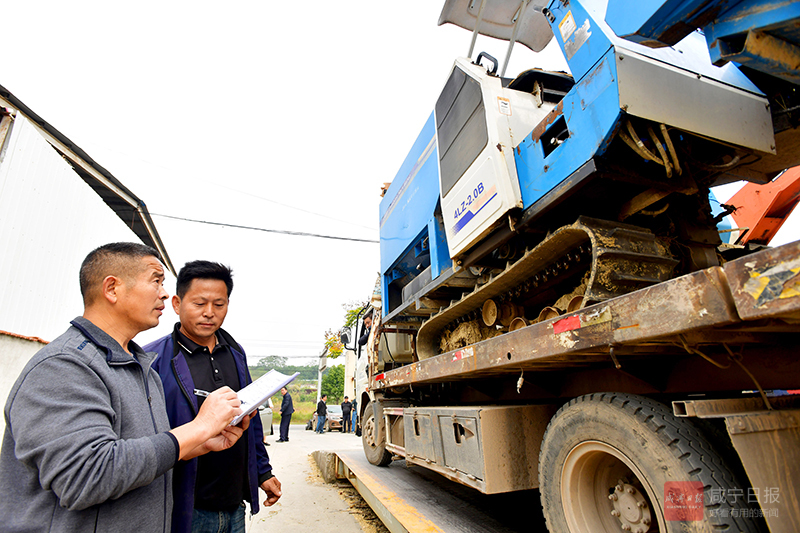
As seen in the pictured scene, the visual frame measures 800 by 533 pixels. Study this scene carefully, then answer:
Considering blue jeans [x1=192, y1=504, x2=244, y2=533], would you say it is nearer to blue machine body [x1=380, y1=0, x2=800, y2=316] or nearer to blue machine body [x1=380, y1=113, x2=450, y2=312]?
blue machine body [x1=380, y1=0, x2=800, y2=316]

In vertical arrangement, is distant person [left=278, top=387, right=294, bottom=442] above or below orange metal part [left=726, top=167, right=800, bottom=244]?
below

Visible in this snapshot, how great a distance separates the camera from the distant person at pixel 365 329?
786 cm

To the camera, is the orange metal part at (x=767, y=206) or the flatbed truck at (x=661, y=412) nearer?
the flatbed truck at (x=661, y=412)

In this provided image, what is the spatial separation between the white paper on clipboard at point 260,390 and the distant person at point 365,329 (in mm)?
5836

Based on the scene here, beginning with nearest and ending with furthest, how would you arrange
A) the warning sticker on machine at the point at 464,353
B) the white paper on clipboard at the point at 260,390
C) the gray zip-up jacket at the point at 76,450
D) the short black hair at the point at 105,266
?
1. the gray zip-up jacket at the point at 76,450
2. the short black hair at the point at 105,266
3. the white paper on clipboard at the point at 260,390
4. the warning sticker on machine at the point at 464,353

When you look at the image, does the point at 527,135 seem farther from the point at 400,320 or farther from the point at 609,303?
the point at 400,320

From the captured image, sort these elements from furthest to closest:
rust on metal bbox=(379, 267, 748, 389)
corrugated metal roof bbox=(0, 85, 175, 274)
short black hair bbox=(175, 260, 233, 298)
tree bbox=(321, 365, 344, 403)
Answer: tree bbox=(321, 365, 344, 403) < corrugated metal roof bbox=(0, 85, 175, 274) < short black hair bbox=(175, 260, 233, 298) < rust on metal bbox=(379, 267, 748, 389)

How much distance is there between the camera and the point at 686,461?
1.65 metres

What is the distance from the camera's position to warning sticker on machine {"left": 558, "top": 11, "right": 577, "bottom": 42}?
2.77m

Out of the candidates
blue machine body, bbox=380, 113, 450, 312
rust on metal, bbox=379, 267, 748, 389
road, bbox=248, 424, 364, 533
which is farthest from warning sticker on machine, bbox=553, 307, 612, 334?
road, bbox=248, 424, 364, 533

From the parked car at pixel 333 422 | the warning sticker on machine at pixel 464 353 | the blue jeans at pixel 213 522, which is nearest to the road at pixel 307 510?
the warning sticker on machine at pixel 464 353

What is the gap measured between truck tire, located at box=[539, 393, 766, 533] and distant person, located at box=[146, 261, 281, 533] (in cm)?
168

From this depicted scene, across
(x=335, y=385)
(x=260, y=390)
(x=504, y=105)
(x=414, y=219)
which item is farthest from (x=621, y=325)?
(x=335, y=385)

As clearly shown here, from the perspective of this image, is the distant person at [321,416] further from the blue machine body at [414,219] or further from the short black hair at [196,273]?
the short black hair at [196,273]
